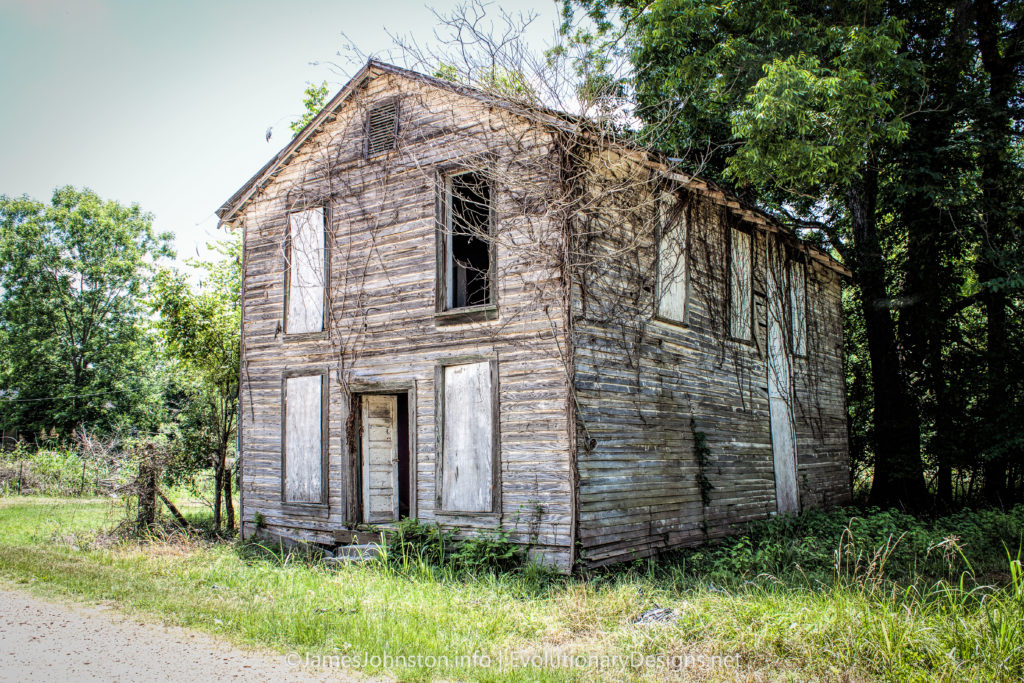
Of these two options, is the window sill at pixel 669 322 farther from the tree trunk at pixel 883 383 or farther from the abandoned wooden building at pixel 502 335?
the tree trunk at pixel 883 383

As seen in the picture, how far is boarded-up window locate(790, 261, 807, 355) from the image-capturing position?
607 inches

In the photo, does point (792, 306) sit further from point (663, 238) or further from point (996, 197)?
point (663, 238)

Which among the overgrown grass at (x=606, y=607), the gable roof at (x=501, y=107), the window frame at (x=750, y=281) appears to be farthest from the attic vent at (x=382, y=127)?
the overgrown grass at (x=606, y=607)

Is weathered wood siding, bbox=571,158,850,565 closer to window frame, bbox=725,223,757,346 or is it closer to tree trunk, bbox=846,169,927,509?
window frame, bbox=725,223,757,346

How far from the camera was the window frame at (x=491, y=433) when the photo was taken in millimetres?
9617

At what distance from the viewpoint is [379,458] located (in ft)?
37.8

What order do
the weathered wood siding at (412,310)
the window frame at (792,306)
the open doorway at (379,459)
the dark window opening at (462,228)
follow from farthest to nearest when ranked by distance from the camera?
1. the window frame at (792,306)
2. the open doorway at (379,459)
3. the dark window opening at (462,228)
4. the weathered wood siding at (412,310)

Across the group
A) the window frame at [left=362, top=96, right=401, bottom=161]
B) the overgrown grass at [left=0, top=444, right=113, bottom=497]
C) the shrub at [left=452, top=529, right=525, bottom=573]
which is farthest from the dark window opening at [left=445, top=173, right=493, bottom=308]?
the overgrown grass at [left=0, top=444, right=113, bottom=497]

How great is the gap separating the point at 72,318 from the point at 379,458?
110ft

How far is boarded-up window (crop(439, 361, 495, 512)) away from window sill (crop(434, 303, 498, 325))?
0.63 meters

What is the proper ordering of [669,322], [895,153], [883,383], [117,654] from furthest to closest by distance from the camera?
[883,383] → [895,153] → [669,322] → [117,654]

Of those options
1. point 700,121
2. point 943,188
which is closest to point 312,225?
point 700,121

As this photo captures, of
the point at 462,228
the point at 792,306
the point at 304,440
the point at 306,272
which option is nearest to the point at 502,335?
the point at 462,228

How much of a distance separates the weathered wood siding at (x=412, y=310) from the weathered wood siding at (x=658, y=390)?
1.76ft
